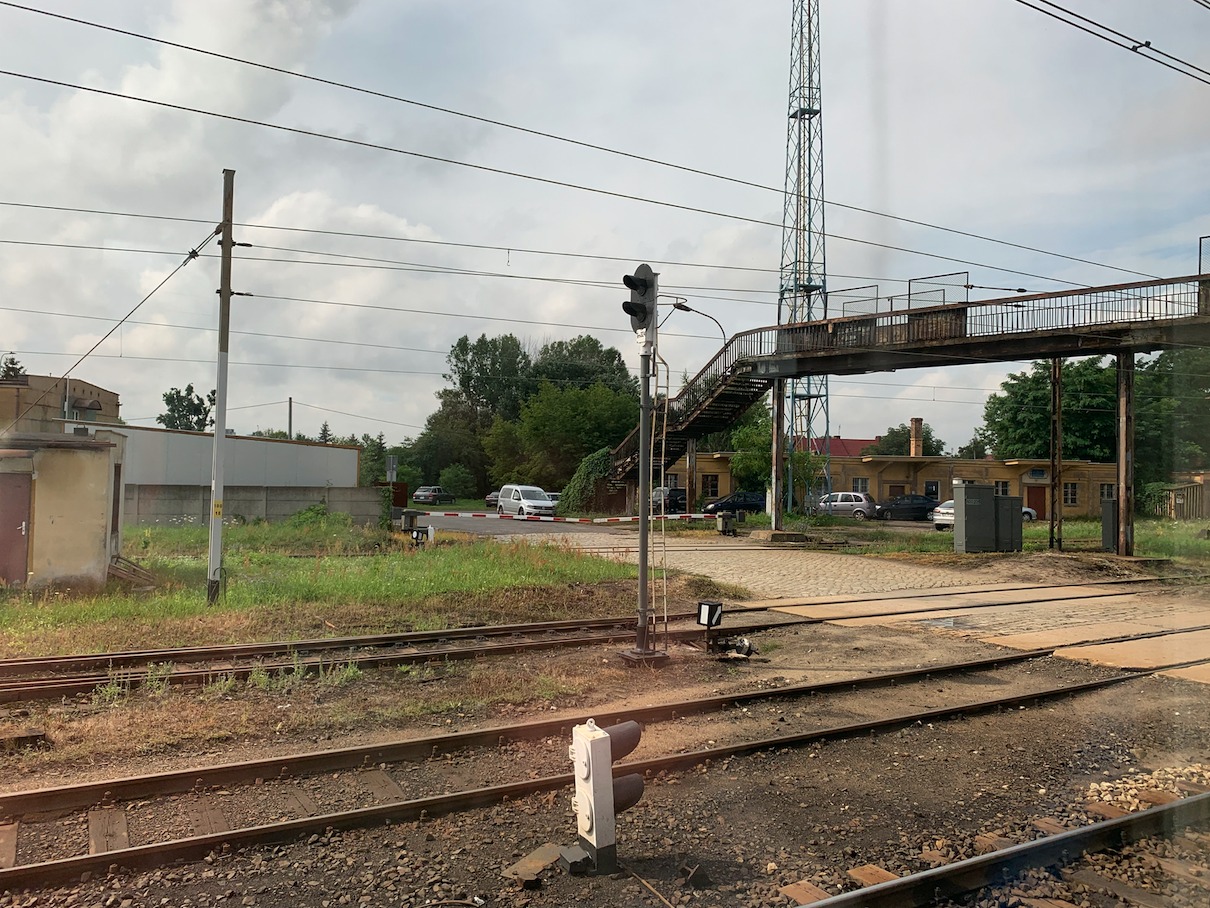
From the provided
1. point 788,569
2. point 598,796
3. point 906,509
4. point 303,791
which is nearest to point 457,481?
point 906,509

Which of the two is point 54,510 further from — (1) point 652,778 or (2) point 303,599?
(1) point 652,778

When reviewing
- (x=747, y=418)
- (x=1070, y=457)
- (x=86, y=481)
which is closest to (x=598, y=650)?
(x=86, y=481)

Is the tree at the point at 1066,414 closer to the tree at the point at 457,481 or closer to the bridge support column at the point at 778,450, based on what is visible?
the bridge support column at the point at 778,450

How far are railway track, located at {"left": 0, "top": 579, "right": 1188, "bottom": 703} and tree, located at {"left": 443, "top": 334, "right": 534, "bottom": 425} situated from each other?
70460 millimetres

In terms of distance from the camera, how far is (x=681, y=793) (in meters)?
5.79

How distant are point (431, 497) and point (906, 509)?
33.8 meters

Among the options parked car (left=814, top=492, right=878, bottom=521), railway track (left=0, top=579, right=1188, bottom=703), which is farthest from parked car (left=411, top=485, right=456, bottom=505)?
railway track (left=0, top=579, right=1188, bottom=703)

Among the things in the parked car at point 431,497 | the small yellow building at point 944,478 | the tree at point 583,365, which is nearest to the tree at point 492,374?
the tree at point 583,365

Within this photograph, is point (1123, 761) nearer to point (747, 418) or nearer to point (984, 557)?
point (984, 557)

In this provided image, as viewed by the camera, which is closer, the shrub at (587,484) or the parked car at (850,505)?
the shrub at (587,484)

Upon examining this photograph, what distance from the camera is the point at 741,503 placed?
146 feet

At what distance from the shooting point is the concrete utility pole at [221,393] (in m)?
12.4

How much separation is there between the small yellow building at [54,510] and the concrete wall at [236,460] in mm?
14817

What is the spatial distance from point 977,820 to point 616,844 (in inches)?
96.2
